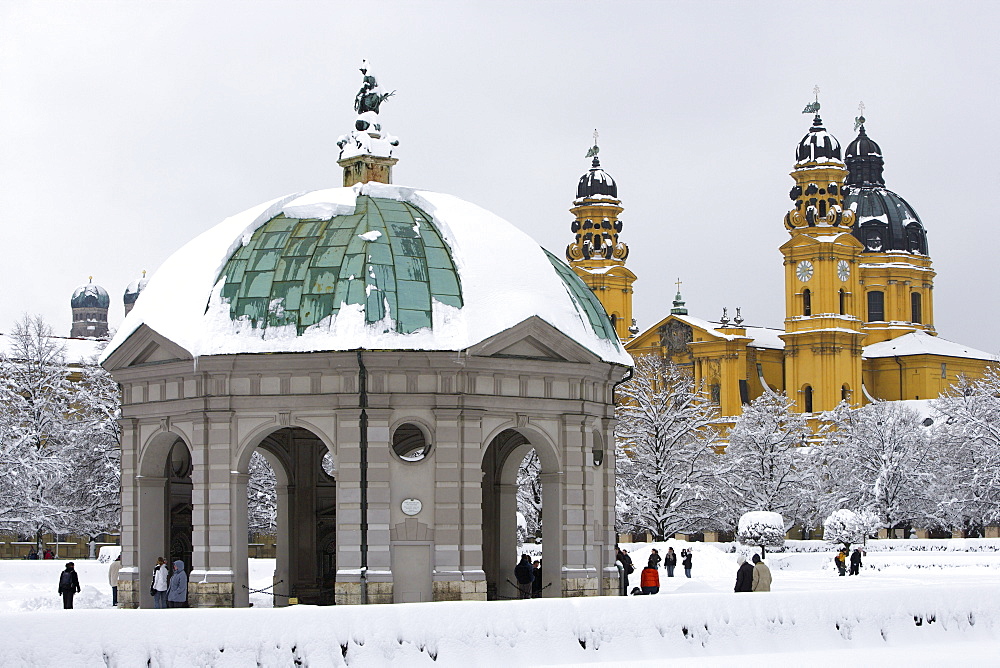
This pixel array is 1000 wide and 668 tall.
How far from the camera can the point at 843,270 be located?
129875 millimetres

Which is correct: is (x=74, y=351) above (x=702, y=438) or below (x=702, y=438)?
above

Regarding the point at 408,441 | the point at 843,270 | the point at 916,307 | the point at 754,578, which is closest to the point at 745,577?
the point at 754,578

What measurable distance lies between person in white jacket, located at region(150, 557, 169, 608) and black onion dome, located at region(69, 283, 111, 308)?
158 meters

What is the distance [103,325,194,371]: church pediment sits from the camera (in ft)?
109

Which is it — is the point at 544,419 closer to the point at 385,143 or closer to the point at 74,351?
the point at 385,143

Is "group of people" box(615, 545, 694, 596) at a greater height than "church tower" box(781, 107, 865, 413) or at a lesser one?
lesser

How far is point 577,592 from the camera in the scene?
3403 cm

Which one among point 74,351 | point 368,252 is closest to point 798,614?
point 368,252

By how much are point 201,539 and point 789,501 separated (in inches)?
2254

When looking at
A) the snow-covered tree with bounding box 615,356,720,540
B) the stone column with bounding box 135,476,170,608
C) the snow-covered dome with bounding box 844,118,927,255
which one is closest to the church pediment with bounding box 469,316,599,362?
the stone column with bounding box 135,476,170,608

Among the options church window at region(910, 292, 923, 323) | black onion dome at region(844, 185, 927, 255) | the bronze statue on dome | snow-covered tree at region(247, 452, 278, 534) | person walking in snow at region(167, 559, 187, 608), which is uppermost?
black onion dome at region(844, 185, 927, 255)

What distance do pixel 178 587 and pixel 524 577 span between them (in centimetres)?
845

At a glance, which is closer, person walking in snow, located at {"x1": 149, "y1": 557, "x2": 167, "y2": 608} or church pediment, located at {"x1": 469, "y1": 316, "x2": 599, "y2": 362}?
person walking in snow, located at {"x1": 149, "y1": 557, "x2": 167, "y2": 608}

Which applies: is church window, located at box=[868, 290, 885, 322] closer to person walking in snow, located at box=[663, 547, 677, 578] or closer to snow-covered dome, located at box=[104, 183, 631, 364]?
person walking in snow, located at box=[663, 547, 677, 578]
